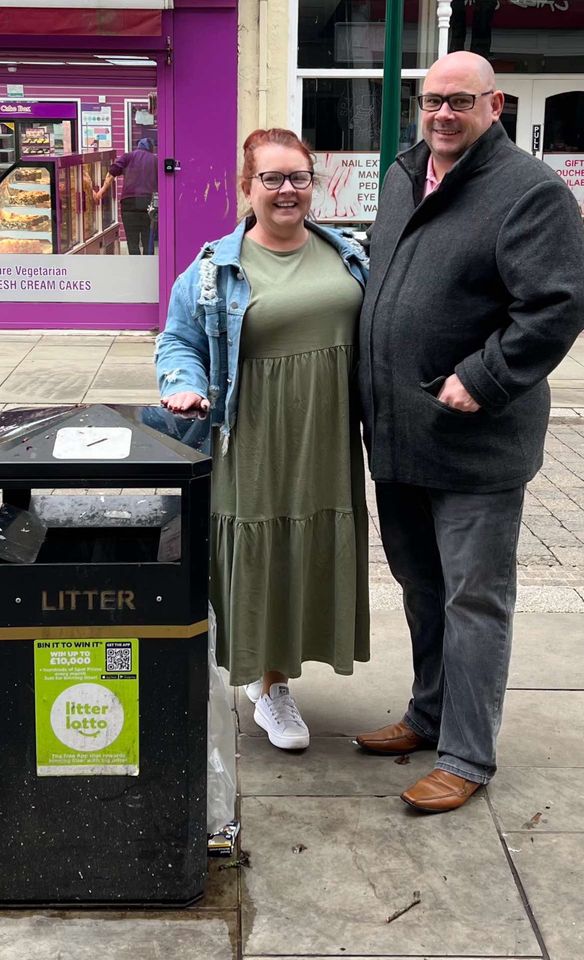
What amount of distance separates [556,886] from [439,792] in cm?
42

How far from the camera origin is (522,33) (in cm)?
1127

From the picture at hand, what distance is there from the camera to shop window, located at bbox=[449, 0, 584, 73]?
11.0m

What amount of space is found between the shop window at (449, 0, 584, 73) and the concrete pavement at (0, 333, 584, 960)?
8.11 metres

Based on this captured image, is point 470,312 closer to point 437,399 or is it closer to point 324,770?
point 437,399

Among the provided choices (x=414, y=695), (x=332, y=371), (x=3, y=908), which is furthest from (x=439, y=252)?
(x=3, y=908)

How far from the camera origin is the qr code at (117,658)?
2639 millimetres

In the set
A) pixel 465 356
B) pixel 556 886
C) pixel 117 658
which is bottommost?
pixel 556 886

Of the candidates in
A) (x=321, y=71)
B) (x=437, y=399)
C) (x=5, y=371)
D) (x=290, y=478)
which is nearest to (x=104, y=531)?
(x=290, y=478)

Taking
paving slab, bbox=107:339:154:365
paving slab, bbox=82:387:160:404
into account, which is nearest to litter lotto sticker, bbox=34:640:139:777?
paving slab, bbox=82:387:160:404

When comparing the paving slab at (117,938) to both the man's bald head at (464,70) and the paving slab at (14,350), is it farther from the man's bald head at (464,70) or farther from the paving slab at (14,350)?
the paving slab at (14,350)

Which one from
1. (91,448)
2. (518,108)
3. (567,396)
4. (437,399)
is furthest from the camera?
(518,108)

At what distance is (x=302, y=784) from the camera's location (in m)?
3.36

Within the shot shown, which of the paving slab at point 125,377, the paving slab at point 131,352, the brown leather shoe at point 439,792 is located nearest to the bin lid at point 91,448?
the brown leather shoe at point 439,792

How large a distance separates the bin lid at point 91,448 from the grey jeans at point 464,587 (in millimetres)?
A: 814
